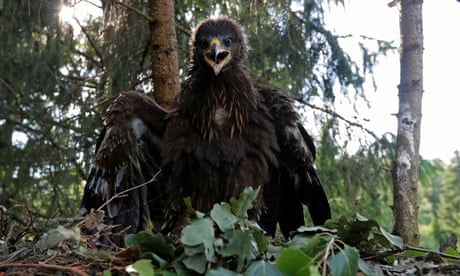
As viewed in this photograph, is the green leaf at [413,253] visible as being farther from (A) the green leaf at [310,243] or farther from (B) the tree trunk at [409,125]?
(B) the tree trunk at [409,125]

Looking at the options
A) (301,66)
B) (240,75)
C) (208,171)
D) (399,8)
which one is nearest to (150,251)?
(208,171)

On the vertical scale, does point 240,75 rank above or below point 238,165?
above

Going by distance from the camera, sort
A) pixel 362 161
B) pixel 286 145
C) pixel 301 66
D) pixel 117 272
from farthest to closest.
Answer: pixel 301 66
pixel 362 161
pixel 286 145
pixel 117 272

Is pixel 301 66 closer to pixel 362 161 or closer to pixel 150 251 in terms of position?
pixel 362 161

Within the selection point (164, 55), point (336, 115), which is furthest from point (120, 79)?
point (336, 115)

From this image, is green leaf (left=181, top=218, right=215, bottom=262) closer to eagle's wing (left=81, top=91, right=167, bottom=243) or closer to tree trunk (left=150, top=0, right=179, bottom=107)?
eagle's wing (left=81, top=91, right=167, bottom=243)

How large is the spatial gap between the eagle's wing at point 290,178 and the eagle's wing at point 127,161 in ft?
3.19

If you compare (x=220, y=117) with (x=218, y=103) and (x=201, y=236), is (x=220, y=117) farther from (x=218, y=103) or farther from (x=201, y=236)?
(x=201, y=236)

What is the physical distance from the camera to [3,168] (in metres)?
7.89

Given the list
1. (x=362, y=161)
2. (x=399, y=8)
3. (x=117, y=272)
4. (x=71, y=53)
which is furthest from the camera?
(x=71, y=53)

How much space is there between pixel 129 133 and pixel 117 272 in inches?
83.3

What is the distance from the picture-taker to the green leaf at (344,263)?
2.18m

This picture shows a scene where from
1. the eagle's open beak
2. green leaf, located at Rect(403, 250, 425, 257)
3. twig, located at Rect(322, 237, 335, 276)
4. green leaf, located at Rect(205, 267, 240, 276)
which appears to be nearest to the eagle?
the eagle's open beak

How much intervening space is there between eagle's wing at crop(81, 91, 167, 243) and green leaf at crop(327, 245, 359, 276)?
2357 mm
